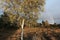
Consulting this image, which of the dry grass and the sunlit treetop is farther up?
the sunlit treetop

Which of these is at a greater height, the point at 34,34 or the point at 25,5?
the point at 25,5

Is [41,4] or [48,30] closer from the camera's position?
[41,4]

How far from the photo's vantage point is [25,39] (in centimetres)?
2655

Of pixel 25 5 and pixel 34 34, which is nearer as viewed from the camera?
pixel 25 5

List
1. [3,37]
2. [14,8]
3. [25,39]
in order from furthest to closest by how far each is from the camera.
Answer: [3,37], [25,39], [14,8]

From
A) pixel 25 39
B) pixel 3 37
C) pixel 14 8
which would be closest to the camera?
pixel 14 8

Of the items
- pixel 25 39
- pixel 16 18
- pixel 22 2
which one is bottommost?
pixel 25 39

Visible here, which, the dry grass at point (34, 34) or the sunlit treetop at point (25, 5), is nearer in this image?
the sunlit treetop at point (25, 5)

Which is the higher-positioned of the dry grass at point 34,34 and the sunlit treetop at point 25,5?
the sunlit treetop at point 25,5

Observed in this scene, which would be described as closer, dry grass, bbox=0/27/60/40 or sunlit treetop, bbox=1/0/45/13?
sunlit treetop, bbox=1/0/45/13

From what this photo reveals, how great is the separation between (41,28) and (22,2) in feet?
19.4

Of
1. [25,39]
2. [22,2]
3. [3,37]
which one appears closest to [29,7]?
[22,2]

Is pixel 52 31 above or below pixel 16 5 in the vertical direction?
below

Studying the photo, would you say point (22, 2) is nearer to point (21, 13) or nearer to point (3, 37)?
point (21, 13)
